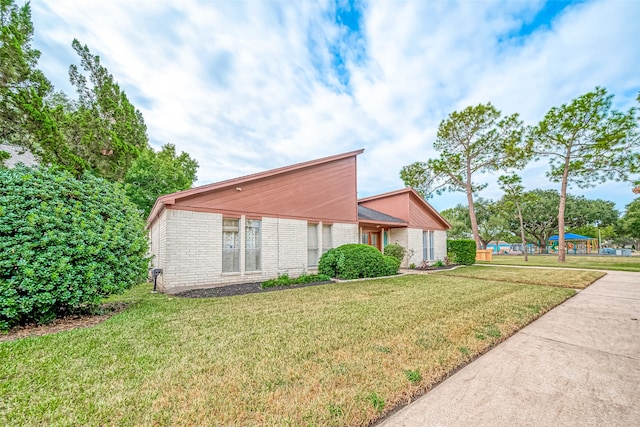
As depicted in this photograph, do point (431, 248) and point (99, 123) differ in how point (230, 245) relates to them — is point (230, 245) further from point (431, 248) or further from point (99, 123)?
point (431, 248)

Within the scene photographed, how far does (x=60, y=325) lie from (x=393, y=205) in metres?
14.8

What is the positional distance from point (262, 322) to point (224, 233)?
5017mm

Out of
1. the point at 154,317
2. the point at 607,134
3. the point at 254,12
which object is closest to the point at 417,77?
the point at 254,12

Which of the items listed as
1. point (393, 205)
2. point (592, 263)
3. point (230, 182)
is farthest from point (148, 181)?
point (592, 263)

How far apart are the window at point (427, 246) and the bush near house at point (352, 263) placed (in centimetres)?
671

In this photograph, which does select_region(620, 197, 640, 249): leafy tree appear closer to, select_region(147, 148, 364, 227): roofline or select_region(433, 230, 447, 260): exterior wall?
select_region(433, 230, 447, 260): exterior wall

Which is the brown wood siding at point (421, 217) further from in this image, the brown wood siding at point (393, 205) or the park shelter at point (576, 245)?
the park shelter at point (576, 245)

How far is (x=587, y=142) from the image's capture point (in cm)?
1970

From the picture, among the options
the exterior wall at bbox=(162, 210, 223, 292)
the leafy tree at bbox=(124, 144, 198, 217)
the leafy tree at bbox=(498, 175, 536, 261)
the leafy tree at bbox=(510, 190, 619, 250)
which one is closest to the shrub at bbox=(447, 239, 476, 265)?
the leafy tree at bbox=(498, 175, 536, 261)

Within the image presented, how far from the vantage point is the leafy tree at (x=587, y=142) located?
59.7 ft

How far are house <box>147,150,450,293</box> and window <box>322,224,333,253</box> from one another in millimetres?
43

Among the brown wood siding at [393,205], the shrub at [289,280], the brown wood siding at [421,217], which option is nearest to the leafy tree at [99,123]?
the shrub at [289,280]

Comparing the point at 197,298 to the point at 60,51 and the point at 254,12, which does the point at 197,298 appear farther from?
the point at 60,51

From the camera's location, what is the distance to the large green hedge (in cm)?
390
